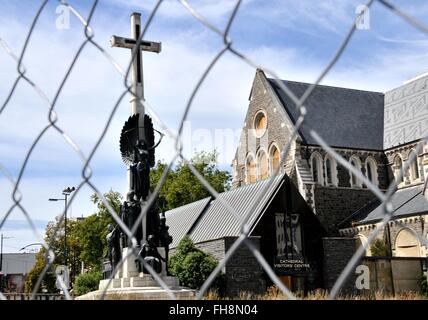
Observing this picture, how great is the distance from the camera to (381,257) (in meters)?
24.7

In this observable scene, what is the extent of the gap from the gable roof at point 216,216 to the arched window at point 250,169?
662 cm

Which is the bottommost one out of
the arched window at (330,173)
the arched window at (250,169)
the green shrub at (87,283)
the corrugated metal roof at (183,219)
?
the green shrub at (87,283)

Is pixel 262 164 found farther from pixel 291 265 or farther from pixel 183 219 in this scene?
pixel 291 265

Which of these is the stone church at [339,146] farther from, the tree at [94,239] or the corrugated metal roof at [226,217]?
the tree at [94,239]

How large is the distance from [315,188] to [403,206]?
5079 millimetres

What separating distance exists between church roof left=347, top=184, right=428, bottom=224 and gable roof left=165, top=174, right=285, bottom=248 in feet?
18.3

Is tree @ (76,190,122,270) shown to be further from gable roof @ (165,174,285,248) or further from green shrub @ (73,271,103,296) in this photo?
green shrub @ (73,271,103,296)

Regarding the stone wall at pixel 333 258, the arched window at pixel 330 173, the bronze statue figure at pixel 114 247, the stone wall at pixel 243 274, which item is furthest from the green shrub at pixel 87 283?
the arched window at pixel 330 173

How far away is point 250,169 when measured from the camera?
35438mm

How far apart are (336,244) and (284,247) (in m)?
2.52

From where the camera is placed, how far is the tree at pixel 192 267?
19672mm

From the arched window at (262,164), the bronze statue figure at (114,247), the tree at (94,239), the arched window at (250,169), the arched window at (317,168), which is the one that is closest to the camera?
the bronze statue figure at (114,247)
